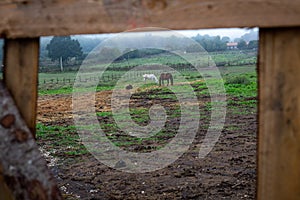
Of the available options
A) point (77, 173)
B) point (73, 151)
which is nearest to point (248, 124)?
point (73, 151)

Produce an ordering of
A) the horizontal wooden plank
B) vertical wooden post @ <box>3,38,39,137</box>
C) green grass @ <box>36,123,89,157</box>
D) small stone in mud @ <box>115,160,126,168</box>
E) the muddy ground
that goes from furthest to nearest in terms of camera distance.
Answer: green grass @ <box>36,123,89,157</box>
small stone in mud @ <box>115,160,126,168</box>
the muddy ground
vertical wooden post @ <box>3,38,39,137</box>
the horizontal wooden plank

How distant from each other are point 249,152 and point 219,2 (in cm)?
587

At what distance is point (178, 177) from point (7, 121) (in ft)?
14.6

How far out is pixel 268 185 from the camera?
1.51 meters

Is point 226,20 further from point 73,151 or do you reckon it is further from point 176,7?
point 73,151

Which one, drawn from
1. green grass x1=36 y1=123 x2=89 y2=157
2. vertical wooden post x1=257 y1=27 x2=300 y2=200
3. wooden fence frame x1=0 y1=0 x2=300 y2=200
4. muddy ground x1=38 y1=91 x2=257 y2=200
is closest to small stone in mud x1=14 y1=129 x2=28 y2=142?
wooden fence frame x1=0 y1=0 x2=300 y2=200

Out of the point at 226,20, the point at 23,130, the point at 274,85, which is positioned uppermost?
the point at 226,20

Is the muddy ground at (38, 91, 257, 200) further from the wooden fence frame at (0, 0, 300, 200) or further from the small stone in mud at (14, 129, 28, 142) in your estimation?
the small stone in mud at (14, 129, 28, 142)

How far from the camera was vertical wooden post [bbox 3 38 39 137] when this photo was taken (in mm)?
1562

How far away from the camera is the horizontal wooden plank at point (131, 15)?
4.66ft

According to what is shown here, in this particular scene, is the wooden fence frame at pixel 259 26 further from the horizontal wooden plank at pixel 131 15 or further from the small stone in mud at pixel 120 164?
the small stone in mud at pixel 120 164

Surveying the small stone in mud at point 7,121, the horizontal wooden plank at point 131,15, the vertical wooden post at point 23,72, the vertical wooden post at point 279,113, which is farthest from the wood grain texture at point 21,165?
the vertical wooden post at point 279,113

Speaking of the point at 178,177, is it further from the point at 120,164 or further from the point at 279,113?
the point at 279,113

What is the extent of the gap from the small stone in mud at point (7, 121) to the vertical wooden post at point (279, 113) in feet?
2.70
